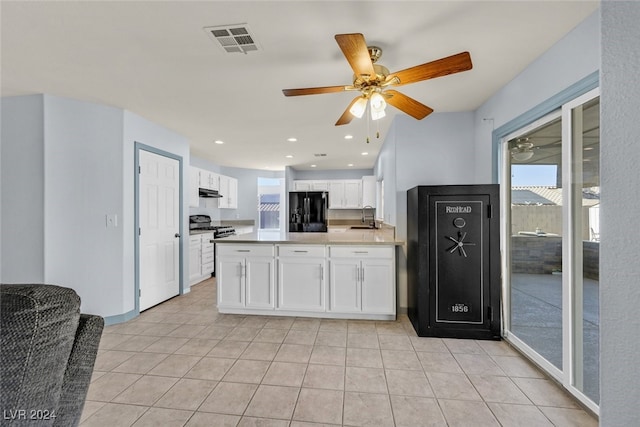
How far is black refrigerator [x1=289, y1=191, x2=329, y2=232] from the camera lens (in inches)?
277

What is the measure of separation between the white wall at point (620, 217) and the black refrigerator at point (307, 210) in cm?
638

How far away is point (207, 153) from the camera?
5.72m

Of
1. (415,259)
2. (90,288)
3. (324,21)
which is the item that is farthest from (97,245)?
(415,259)

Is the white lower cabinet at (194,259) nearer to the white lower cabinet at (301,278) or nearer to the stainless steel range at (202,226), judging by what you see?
the stainless steel range at (202,226)

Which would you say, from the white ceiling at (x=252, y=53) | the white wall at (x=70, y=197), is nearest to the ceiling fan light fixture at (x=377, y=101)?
the white ceiling at (x=252, y=53)

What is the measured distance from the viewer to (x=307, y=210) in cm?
704

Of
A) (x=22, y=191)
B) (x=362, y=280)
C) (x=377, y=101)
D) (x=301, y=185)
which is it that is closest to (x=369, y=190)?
(x=301, y=185)

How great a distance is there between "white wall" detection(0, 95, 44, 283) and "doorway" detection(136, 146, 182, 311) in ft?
2.90

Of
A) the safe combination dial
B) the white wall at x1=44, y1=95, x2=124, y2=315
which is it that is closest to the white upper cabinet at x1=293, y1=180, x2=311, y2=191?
the white wall at x1=44, y1=95, x2=124, y2=315

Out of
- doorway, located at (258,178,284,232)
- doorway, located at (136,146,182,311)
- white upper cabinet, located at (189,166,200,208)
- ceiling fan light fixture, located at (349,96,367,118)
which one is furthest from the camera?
doorway, located at (258,178,284,232)

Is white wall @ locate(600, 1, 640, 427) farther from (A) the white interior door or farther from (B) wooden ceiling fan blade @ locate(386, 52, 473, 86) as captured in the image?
(A) the white interior door

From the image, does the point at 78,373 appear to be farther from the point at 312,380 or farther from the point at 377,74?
the point at 377,74

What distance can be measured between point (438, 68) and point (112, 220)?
3575mm

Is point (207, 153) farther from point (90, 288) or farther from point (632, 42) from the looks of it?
point (632, 42)
